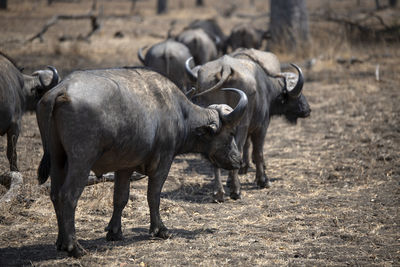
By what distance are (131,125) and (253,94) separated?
2805mm

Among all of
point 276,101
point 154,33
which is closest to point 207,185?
point 276,101

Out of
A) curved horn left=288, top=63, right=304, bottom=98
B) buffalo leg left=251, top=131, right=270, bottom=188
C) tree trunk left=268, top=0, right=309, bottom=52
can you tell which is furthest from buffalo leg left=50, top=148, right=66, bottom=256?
tree trunk left=268, top=0, right=309, bottom=52

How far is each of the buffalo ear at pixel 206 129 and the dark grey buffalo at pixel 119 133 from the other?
1 centimetres

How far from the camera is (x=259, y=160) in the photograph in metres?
8.37

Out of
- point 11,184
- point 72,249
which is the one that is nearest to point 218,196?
point 11,184

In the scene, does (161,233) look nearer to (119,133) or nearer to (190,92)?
(119,133)

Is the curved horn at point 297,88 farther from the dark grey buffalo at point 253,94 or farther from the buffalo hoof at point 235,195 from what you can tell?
the buffalo hoof at point 235,195

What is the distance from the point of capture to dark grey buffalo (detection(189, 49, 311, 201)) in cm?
752

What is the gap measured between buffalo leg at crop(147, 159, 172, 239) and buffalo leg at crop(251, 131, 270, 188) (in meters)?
2.66

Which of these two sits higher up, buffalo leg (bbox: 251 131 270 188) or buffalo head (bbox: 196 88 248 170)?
buffalo head (bbox: 196 88 248 170)

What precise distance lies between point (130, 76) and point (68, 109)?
3.34ft

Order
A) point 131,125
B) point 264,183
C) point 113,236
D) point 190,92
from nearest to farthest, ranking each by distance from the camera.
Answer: point 131,125 < point 113,236 < point 190,92 < point 264,183

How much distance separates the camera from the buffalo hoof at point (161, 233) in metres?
5.86

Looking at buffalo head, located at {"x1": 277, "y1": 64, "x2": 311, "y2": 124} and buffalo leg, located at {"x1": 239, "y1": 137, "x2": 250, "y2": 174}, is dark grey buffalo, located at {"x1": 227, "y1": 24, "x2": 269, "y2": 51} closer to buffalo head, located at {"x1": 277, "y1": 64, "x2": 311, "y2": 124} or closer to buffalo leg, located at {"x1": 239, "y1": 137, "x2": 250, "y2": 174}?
→ buffalo head, located at {"x1": 277, "y1": 64, "x2": 311, "y2": 124}
